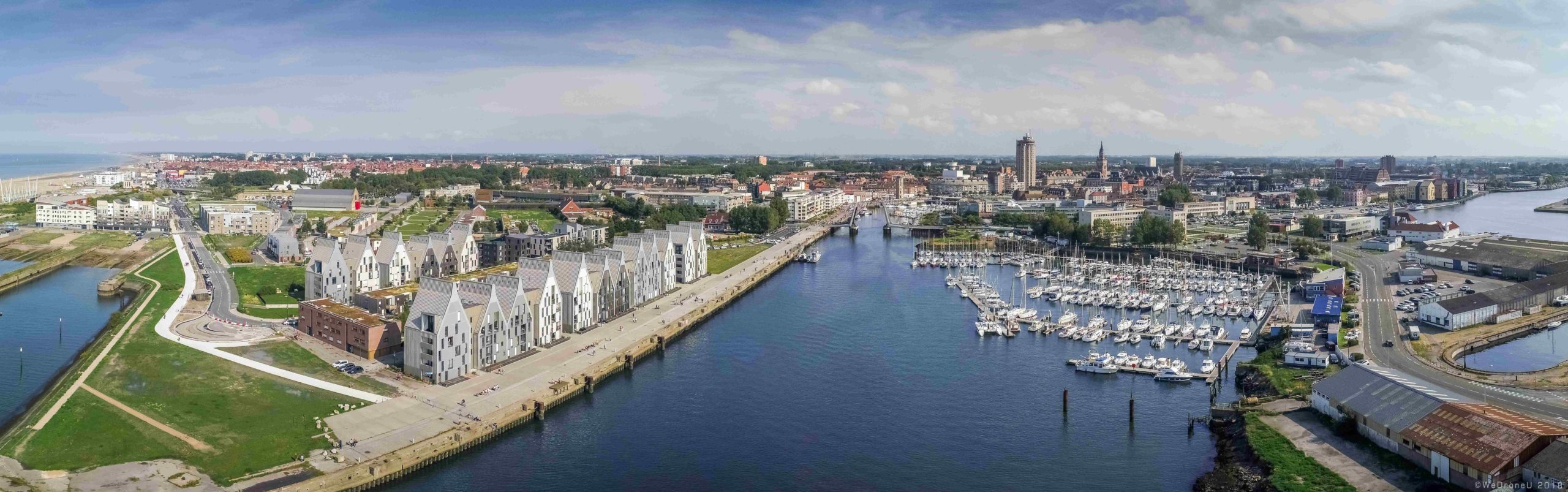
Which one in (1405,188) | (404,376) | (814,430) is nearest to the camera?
(814,430)

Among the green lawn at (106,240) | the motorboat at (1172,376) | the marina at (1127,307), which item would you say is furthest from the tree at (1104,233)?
the green lawn at (106,240)

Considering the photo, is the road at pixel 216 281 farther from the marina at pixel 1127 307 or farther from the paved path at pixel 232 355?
the marina at pixel 1127 307

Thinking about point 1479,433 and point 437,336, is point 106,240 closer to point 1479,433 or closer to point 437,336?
point 437,336

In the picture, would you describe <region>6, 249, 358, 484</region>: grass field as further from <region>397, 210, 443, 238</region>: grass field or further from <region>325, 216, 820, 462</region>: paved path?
<region>397, 210, 443, 238</region>: grass field

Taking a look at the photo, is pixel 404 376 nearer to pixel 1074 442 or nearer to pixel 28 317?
pixel 1074 442

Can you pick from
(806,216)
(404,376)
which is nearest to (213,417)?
(404,376)

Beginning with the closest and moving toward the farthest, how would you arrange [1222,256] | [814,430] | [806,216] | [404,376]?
[814,430] < [404,376] < [1222,256] < [806,216]
